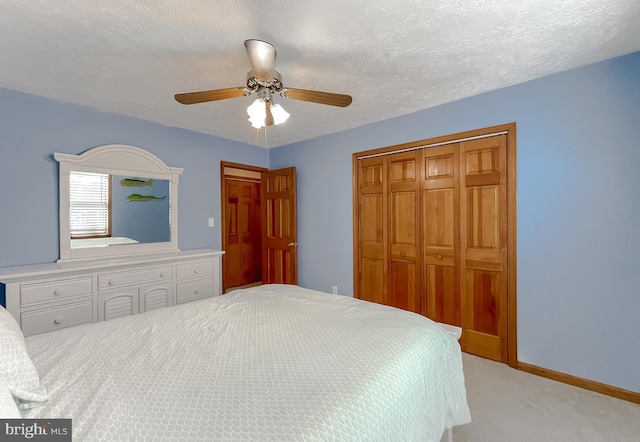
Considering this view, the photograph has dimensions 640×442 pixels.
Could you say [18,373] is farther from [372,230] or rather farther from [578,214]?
[578,214]

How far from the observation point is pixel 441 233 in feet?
9.13

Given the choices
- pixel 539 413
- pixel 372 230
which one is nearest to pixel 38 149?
pixel 372 230

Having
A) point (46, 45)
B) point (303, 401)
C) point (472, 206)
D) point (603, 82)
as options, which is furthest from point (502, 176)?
point (46, 45)

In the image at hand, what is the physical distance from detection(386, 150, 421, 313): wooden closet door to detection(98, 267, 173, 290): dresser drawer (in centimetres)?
240

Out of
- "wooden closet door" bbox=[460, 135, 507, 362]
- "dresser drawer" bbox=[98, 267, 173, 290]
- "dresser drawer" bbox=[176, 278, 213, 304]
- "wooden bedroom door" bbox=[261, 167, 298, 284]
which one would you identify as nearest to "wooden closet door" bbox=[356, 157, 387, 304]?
"wooden closet door" bbox=[460, 135, 507, 362]

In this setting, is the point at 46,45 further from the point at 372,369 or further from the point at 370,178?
the point at 370,178

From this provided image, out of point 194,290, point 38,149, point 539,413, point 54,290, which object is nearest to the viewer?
point 539,413

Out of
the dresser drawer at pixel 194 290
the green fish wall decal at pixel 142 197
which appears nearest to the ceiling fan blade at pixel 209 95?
the green fish wall decal at pixel 142 197

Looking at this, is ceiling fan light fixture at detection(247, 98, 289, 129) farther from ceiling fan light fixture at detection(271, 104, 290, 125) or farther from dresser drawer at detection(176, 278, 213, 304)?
dresser drawer at detection(176, 278, 213, 304)

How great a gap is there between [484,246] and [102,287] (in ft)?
11.2

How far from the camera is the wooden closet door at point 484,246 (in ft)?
7.99

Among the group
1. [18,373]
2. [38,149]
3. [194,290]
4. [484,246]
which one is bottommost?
[194,290]

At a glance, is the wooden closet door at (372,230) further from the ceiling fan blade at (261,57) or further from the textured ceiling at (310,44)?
the ceiling fan blade at (261,57)

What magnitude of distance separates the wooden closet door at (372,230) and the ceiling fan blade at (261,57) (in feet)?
6.25
